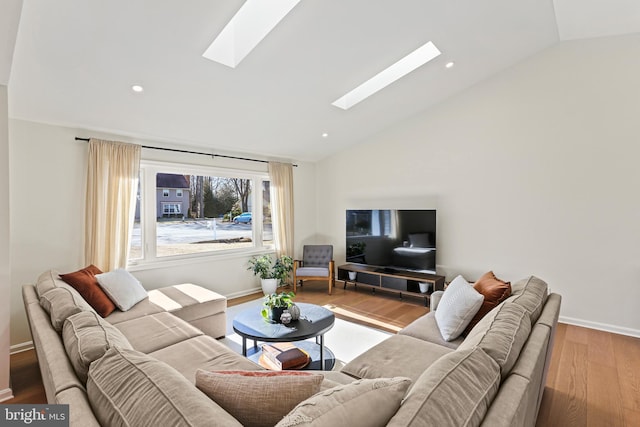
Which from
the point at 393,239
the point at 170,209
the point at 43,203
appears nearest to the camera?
the point at 43,203

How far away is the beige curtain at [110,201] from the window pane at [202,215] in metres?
0.49

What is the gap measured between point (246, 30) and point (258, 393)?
9.70ft

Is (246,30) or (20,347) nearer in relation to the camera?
(246,30)

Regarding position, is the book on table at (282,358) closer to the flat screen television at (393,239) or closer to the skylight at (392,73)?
the flat screen television at (393,239)

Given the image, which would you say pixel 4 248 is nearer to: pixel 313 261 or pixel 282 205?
pixel 282 205

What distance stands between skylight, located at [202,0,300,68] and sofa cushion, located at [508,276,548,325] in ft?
8.89

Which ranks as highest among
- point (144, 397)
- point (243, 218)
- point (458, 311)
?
point (243, 218)

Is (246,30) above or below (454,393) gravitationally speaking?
above

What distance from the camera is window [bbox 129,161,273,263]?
4258mm

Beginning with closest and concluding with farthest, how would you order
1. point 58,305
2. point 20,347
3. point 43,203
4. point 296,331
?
point 58,305
point 296,331
point 20,347
point 43,203

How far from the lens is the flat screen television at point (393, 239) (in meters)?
4.70

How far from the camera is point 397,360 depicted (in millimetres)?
2025

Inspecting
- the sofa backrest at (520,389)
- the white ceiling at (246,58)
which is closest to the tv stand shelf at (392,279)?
the white ceiling at (246,58)

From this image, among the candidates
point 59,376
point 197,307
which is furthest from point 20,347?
point 59,376
